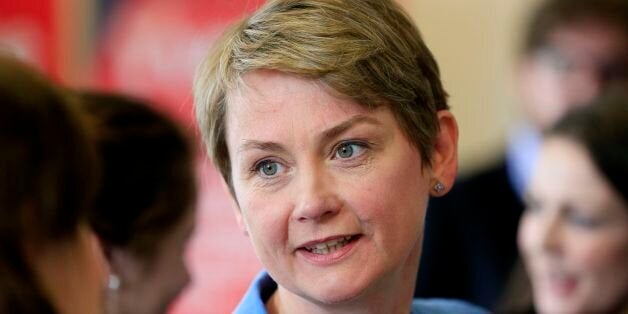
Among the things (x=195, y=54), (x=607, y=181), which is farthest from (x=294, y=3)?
(x=195, y=54)

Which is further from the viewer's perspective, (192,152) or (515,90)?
(515,90)

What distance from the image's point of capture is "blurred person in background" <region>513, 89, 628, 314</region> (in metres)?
2.89

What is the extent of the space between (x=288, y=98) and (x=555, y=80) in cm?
192

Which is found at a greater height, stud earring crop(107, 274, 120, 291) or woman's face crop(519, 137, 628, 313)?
stud earring crop(107, 274, 120, 291)

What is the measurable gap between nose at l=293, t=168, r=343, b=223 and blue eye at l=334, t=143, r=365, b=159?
0.04m

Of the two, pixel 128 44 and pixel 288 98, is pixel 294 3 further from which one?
pixel 128 44

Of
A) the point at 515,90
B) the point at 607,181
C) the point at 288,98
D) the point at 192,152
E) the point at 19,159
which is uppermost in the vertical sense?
the point at 19,159

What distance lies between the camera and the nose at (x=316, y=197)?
190 centimetres

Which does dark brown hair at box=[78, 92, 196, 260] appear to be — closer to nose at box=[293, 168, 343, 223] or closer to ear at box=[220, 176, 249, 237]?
ear at box=[220, 176, 249, 237]

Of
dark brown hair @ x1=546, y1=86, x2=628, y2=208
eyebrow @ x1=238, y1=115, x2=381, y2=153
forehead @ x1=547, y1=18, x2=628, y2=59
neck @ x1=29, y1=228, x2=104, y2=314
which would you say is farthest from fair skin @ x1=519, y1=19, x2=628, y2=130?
neck @ x1=29, y1=228, x2=104, y2=314

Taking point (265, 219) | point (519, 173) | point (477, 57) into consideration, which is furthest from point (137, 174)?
point (477, 57)

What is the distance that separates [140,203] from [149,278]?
0.53 feet

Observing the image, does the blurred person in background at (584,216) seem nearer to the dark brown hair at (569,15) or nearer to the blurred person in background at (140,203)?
the dark brown hair at (569,15)

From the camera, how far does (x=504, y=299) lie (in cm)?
333
